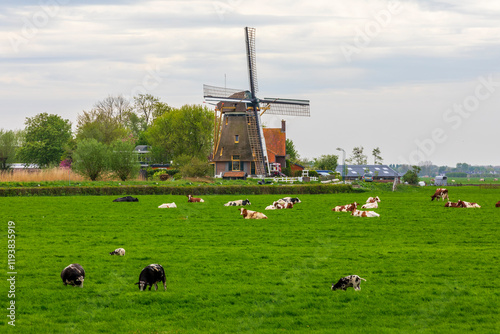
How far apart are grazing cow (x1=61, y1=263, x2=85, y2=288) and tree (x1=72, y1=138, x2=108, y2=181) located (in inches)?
2073

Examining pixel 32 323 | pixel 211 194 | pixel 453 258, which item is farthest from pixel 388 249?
pixel 211 194

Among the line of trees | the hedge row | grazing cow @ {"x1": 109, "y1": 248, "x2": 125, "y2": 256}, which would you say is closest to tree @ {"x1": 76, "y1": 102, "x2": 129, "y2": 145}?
the line of trees

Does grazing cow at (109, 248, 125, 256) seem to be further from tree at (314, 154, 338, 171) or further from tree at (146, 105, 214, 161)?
tree at (314, 154, 338, 171)

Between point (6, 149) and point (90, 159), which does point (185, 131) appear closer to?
point (6, 149)

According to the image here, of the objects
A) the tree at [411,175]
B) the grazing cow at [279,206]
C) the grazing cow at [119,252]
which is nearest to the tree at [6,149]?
the tree at [411,175]

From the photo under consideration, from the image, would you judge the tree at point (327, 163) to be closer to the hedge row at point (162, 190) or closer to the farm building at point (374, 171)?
the farm building at point (374, 171)

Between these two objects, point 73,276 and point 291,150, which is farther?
point 291,150

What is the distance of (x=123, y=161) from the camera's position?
66812 millimetres

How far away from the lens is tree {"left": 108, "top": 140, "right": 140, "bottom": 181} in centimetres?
6619

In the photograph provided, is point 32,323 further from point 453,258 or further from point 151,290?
point 453,258

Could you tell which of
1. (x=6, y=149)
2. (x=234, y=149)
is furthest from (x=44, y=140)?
(x=234, y=149)

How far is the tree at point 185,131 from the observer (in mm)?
100188

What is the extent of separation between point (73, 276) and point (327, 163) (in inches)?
5212

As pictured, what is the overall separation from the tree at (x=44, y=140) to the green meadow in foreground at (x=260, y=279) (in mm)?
81441
